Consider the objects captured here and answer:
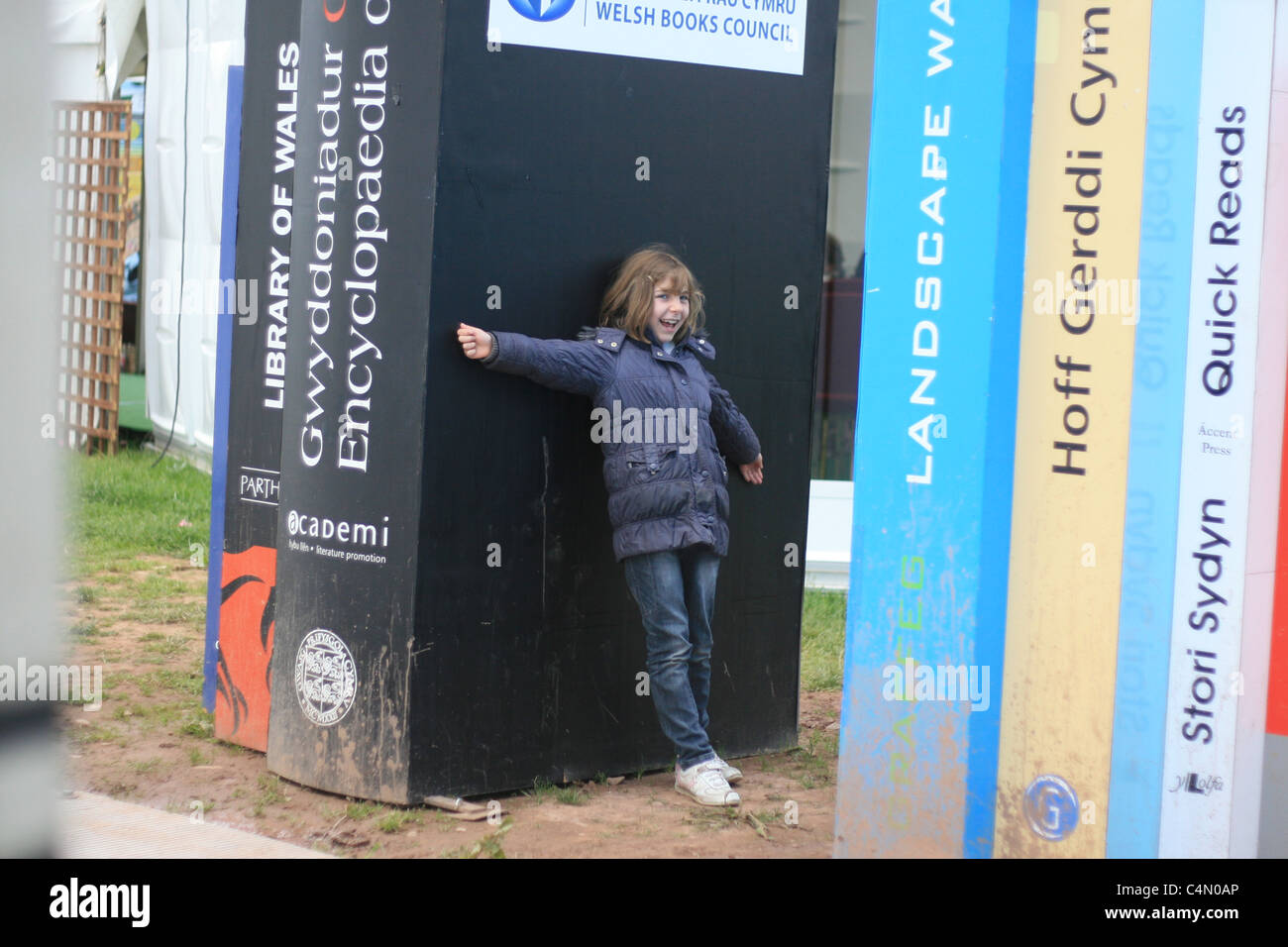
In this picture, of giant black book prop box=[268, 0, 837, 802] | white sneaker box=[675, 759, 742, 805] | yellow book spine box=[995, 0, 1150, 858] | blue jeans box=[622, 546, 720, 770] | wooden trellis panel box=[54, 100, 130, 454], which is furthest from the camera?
wooden trellis panel box=[54, 100, 130, 454]

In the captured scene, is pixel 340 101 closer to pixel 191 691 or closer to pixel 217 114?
pixel 191 691

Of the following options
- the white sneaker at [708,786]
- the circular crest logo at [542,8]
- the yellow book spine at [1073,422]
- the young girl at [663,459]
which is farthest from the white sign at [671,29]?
the white sneaker at [708,786]

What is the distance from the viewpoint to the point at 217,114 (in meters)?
10.8

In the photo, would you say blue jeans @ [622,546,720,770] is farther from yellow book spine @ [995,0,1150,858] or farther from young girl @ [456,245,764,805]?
yellow book spine @ [995,0,1150,858]

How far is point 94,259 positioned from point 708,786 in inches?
374

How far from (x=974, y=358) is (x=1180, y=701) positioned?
94cm

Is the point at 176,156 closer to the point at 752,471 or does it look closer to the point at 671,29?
the point at 671,29

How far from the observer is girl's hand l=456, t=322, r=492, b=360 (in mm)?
4312

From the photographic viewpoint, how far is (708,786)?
4715mm

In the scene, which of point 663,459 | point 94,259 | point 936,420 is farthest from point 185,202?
point 936,420

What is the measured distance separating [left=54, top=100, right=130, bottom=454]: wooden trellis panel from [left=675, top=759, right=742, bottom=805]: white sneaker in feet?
28.3

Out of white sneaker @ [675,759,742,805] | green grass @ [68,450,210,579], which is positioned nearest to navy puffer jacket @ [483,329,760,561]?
white sneaker @ [675,759,742,805]

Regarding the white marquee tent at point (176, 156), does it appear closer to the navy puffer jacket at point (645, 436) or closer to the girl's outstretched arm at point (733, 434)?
the girl's outstretched arm at point (733, 434)

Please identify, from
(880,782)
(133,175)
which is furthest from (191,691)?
(133,175)
